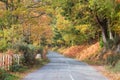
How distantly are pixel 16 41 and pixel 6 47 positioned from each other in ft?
8.44

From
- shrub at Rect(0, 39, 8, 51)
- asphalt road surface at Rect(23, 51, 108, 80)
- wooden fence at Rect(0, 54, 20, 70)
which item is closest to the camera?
asphalt road surface at Rect(23, 51, 108, 80)

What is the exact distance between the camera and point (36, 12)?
43281 millimetres

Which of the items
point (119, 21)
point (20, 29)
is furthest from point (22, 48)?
point (119, 21)

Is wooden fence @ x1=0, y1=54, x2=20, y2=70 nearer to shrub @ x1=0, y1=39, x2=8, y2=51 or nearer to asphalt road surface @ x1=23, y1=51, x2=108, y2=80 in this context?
asphalt road surface @ x1=23, y1=51, x2=108, y2=80

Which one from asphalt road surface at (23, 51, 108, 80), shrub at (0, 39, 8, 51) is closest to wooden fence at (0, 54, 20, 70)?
asphalt road surface at (23, 51, 108, 80)

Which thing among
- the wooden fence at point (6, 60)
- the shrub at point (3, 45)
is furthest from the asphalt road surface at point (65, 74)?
the shrub at point (3, 45)

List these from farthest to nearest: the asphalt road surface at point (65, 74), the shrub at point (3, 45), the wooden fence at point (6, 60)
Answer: the shrub at point (3, 45), the wooden fence at point (6, 60), the asphalt road surface at point (65, 74)

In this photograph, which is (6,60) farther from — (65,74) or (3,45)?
(3,45)

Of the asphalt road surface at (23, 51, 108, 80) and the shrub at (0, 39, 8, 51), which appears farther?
the shrub at (0, 39, 8, 51)

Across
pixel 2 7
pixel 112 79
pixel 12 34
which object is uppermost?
pixel 2 7

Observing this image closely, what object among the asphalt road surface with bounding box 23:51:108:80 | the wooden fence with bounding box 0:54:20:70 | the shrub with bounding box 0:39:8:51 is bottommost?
the asphalt road surface with bounding box 23:51:108:80

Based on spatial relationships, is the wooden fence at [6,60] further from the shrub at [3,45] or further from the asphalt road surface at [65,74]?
the shrub at [3,45]

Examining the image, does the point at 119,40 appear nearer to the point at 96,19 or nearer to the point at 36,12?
the point at 96,19

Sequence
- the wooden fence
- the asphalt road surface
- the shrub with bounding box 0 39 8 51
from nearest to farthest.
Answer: the asphalt road surface < the wooden fence < the shrub with bounding box 0 39 8 51
